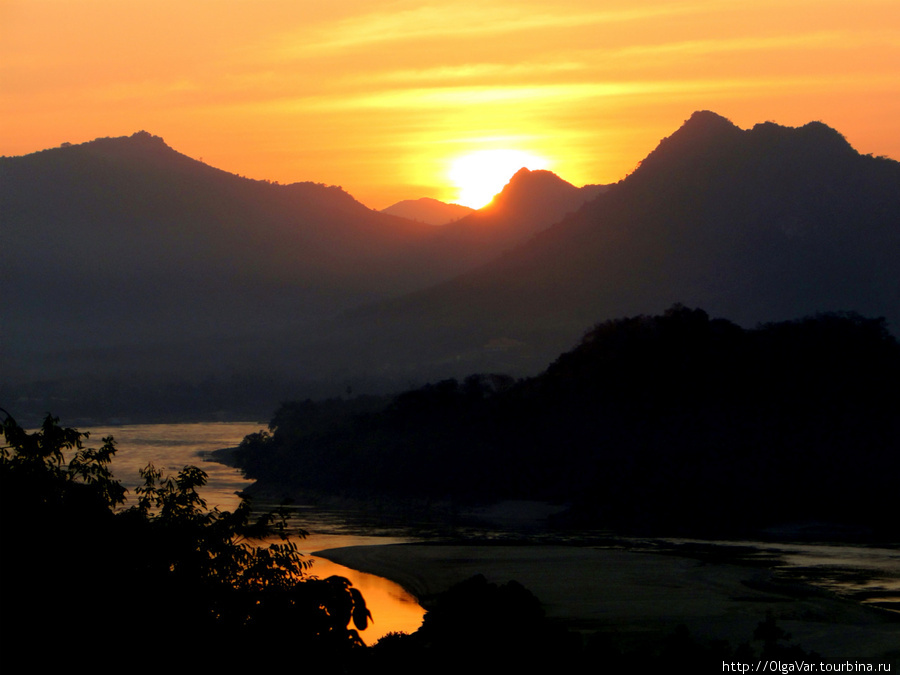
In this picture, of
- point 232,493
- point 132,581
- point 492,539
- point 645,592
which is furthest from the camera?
point 232,493

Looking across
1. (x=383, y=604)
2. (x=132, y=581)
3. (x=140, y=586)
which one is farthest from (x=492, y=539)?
(x=132, y=581)

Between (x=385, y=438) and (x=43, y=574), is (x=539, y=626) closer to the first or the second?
(x=43, y=574)

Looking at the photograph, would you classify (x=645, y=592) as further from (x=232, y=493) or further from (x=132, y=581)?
(x=232, y=493)

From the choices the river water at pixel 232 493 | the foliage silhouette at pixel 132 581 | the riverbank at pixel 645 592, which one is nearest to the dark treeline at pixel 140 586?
the foliage silhouette at pixel 132 581

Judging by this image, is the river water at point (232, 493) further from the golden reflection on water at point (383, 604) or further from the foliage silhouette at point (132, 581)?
the foliage silhouette at point (132, 581)

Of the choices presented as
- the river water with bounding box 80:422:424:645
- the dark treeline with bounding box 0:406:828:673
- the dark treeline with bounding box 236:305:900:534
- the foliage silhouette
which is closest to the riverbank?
the river water with bounding box 80:422:424:645

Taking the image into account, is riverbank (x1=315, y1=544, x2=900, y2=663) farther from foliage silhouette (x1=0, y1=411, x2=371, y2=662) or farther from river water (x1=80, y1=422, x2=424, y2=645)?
foliage silhouette (x1=0, y1=411, x2=371, y2=662)

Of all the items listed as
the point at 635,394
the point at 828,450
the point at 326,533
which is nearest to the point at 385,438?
the point at 635,394
